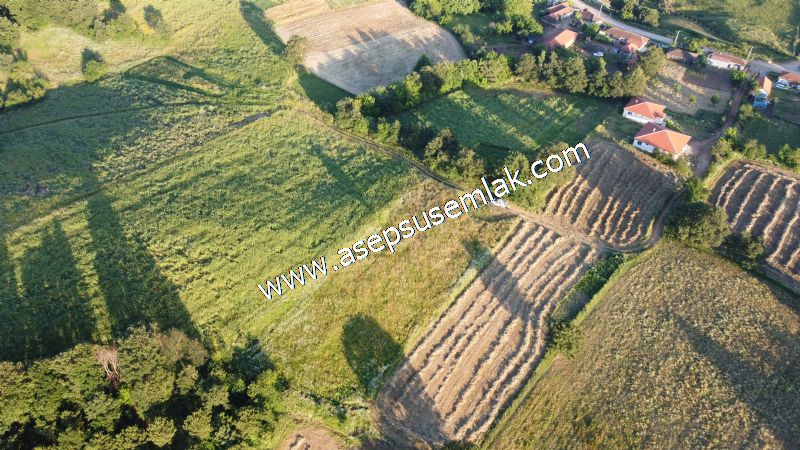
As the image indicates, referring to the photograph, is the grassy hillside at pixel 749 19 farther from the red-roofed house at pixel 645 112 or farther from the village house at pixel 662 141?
the village house at pixel 662 141

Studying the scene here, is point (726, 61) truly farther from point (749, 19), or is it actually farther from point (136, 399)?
point (136, 399)

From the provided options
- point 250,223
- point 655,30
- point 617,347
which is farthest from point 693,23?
point 250,223

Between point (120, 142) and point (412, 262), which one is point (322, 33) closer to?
point (120, 142)

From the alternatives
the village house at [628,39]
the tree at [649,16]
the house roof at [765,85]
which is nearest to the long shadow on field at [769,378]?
the house roof at [765,85]

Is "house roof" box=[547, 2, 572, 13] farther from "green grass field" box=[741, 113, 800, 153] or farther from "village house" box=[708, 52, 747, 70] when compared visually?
"green grass field" box=[741, 113, 800, 153]

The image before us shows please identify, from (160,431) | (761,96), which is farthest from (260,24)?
(761,96)

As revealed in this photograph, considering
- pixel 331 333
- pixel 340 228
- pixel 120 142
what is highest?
pixel 120 142

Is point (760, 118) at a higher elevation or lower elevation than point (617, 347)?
higher
